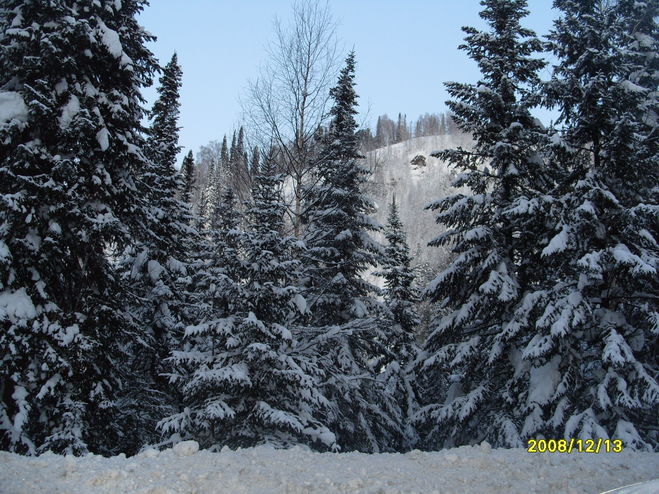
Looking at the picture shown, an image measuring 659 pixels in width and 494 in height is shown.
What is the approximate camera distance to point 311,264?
16234 millimetres

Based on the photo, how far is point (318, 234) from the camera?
52.7 ft

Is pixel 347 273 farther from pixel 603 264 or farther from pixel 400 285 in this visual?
pixel 603 264

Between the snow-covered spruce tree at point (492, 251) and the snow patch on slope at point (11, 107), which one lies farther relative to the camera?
the snow-covered spruce tree at point (492, 251)

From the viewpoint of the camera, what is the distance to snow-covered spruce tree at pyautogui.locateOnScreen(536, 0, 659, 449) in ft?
31.6

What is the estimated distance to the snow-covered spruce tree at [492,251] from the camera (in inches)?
461

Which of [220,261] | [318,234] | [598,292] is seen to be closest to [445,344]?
[598,292]

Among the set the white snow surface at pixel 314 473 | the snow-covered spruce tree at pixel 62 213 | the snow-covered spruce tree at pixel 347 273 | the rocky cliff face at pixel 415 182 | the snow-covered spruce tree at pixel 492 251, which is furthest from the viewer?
the rocky cliff face at pixel 415 182

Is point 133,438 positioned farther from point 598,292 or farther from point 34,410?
point 598,292

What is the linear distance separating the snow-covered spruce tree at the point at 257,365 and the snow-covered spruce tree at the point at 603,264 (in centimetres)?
536

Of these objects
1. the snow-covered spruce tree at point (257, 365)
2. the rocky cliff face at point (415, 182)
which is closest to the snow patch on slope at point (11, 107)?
the snow-covered spruce tree at point (257, 365)

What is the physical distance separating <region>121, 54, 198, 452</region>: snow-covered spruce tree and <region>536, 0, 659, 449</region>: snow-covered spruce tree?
1066cm

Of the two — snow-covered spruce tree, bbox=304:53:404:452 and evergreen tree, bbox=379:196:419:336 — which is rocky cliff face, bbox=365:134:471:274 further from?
snow-covered spruce tree, bbox=304:53:404:452

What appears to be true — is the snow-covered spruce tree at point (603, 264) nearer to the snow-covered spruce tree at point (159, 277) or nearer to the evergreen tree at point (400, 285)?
the evergreen tree at point (400, 285)

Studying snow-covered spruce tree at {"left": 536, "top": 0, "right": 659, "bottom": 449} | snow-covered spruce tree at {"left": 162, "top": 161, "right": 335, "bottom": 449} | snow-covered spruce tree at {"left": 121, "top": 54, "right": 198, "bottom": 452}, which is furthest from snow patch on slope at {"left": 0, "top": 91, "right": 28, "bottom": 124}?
snow-covered spruce tree at {"left": 536, "top": 0, "right": 659, "bottom": 449}
